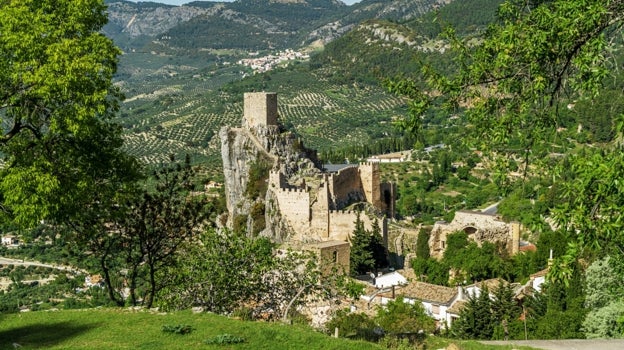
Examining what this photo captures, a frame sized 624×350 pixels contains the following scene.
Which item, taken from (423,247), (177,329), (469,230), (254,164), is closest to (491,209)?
(469,230)

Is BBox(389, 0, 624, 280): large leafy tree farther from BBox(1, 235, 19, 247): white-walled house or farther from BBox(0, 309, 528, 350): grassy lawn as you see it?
BBox(1, 235, 19, 247): white-walled house

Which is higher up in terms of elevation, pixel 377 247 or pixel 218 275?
pixel 218 275

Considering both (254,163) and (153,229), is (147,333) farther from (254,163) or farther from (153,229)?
(254,163)

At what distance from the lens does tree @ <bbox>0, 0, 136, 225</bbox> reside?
1287 cm

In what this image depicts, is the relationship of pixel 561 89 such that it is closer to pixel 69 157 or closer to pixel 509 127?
pixel 509 127

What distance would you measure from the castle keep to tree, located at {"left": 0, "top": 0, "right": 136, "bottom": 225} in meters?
21.8

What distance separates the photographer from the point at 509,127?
8852 mm

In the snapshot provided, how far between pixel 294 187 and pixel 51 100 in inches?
1015

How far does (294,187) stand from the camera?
3891 centimetres

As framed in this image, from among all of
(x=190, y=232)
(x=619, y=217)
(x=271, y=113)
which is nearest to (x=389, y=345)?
(x=190, y=232)

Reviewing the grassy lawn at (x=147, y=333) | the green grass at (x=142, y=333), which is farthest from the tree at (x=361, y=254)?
the green grass at (x=142, y=333)

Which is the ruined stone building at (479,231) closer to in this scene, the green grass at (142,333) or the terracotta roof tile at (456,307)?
the terracotta roof tile at (456,307)

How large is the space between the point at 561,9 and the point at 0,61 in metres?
9.25

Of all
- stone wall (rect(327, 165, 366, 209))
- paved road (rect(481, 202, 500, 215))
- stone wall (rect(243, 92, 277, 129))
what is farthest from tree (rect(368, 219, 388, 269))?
paved road (rect(481, 202, 500, 215))
